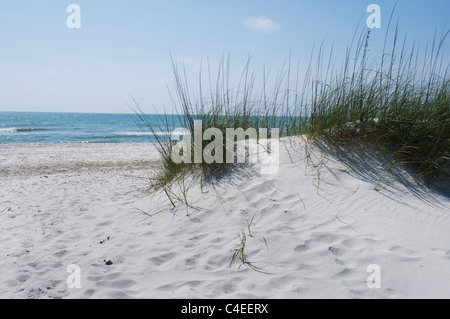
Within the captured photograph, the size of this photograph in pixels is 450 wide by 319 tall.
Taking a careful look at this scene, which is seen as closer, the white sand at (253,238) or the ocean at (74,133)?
the white sand at (253,238)

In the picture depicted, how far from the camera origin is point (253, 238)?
102 inches

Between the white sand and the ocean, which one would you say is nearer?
the white sand

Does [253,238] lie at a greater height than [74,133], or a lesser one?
greater

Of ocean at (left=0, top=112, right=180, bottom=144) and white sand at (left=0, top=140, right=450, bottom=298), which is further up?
white sand at (left=0, top=140, right=450, bottom=298)

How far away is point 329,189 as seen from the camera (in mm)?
3207

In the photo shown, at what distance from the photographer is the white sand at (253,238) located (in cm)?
207

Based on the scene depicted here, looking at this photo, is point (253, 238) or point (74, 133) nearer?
point (253, 238)

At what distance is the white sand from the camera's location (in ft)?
6.78

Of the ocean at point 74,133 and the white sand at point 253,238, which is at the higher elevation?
the white sand at point 253,238
